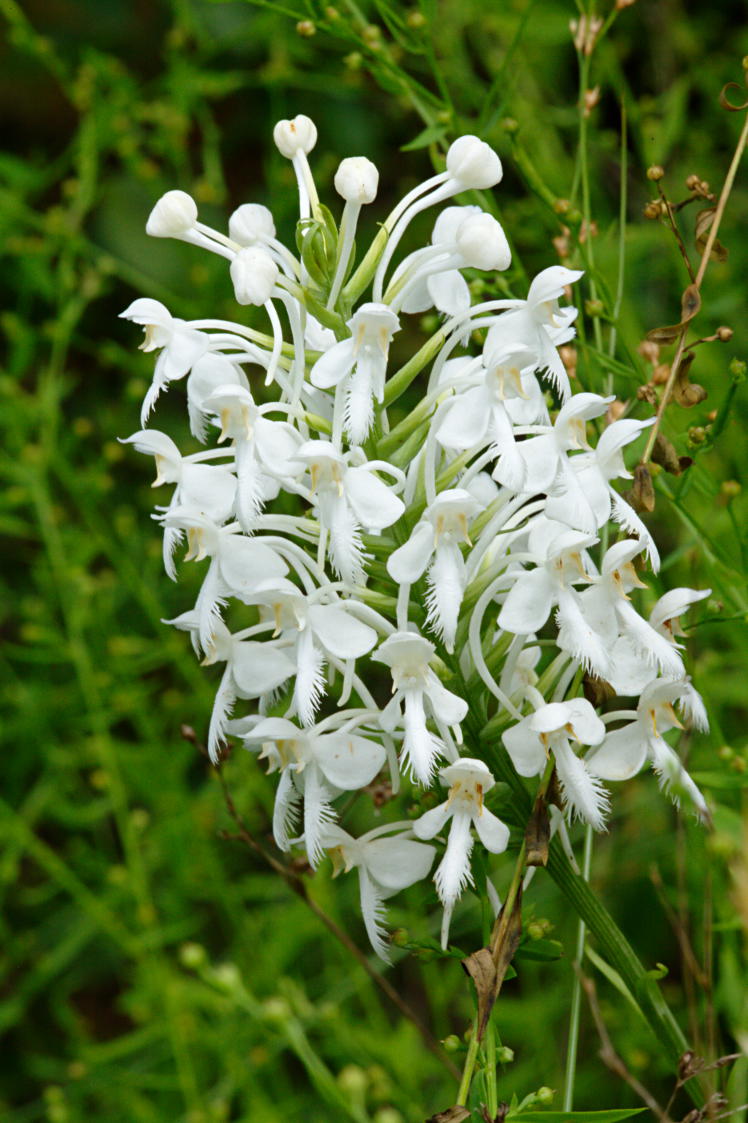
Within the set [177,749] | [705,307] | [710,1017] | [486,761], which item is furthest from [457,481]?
[177,749]

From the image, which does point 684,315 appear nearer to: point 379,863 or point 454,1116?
point 379,863

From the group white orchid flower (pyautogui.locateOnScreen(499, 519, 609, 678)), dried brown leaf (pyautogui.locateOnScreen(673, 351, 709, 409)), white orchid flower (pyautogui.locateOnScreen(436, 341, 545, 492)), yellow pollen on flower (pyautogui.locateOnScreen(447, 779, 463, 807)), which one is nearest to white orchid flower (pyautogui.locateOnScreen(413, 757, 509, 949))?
yellow pollen on flower (pyautogui.locateOnScreen(447, 779, 463, 807))

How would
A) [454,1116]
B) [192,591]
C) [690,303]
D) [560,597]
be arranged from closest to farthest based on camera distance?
[454,1116] < [560,597] < [690,303] < [192,591]

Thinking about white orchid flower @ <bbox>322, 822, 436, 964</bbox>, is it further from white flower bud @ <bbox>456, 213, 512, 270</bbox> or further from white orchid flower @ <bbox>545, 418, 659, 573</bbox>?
white flower bud @ <bbox>456, 213, 512, 270</bbox>

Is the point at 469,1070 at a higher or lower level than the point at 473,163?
lower

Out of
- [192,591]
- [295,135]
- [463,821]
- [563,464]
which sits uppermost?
[295,135]

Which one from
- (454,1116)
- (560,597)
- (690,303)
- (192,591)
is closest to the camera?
(454,1116)

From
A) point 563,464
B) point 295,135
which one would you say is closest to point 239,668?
point 563,464
